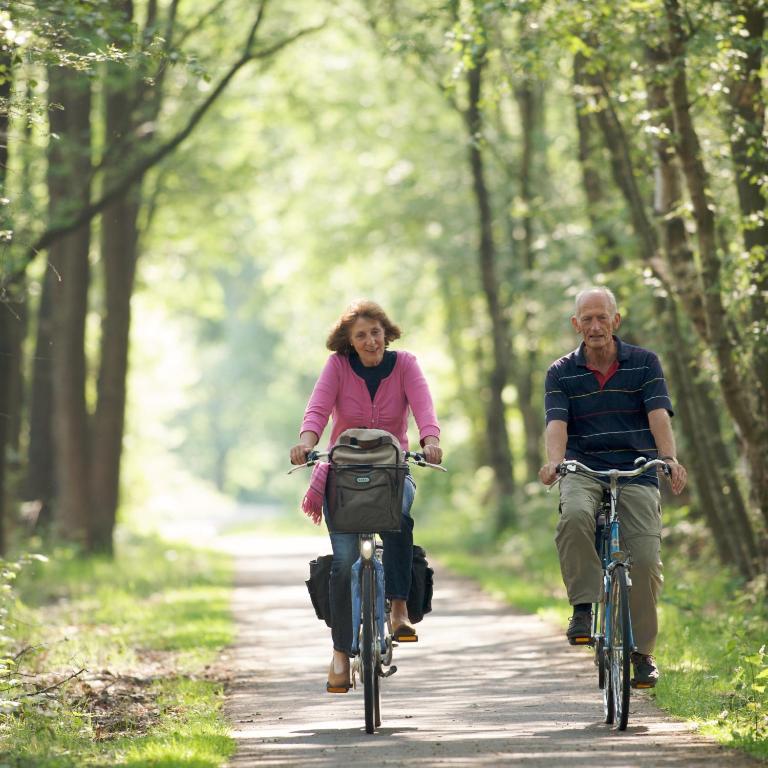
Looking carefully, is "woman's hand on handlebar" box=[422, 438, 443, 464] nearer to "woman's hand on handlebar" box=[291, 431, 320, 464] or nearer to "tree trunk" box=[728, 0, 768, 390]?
"woman's hand on handlebar" box=[291, 431, 320, 464]

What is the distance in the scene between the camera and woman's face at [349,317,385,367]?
807 centimetres

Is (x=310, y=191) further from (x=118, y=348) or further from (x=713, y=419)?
(x=713, y=419)

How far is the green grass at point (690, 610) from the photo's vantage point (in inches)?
310

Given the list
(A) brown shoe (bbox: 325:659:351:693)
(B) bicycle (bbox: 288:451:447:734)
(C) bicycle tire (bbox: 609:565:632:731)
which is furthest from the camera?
(A) brown shoe (bbox: 325:659:351:693)

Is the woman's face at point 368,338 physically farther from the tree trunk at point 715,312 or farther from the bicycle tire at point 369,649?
the tree trunk at point 715,312

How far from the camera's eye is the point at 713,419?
50.4ft

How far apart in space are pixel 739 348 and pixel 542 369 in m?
10.2

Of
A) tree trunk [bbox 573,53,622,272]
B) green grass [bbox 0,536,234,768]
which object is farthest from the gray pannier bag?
tree trunk [bbox 573,53,622,272]

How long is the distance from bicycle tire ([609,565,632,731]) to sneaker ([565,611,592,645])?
189mm

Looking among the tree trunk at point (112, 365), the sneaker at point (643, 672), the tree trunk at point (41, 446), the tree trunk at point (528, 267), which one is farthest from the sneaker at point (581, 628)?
the tree trunk at point (41, 446)

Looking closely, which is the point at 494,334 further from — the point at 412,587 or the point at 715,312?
the point at 412,587

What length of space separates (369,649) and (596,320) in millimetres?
2075

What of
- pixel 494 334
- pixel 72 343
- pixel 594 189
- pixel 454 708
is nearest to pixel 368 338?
pixel 454 708

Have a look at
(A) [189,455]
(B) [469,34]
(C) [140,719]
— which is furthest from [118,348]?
(A) [189,455]
